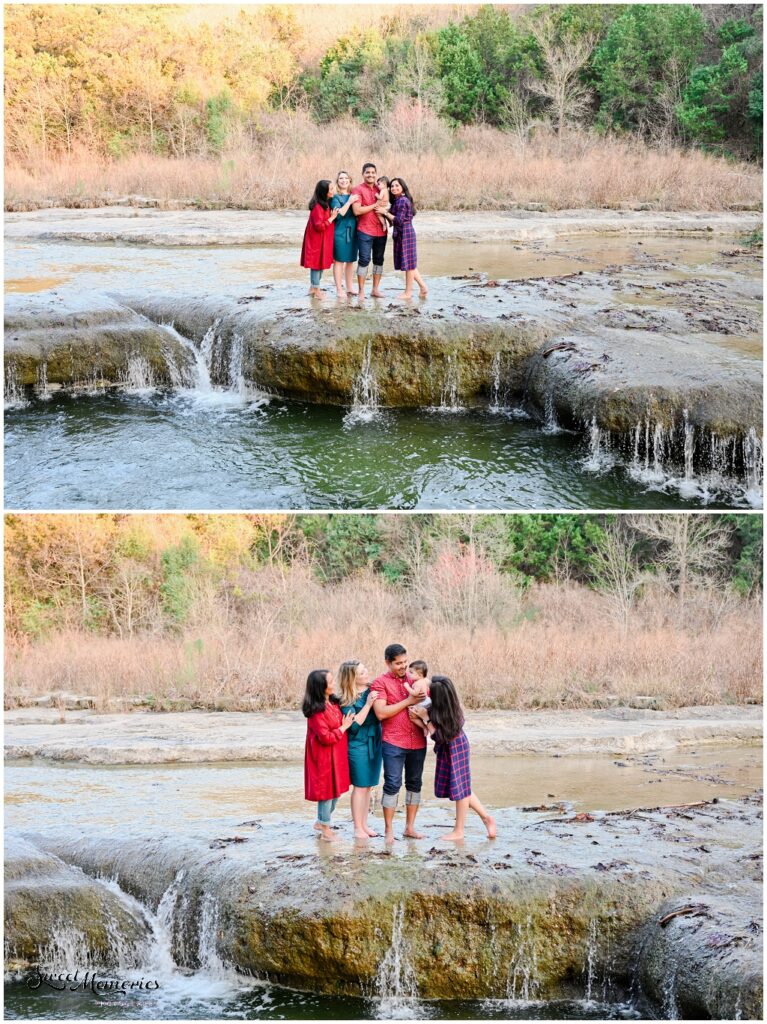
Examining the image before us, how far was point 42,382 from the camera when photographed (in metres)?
11.7

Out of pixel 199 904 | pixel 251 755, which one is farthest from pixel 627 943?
pixel 251 755

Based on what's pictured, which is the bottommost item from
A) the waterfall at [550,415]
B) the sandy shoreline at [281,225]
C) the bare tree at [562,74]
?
the waterfall at [550,415]

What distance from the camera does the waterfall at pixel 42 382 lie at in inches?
456

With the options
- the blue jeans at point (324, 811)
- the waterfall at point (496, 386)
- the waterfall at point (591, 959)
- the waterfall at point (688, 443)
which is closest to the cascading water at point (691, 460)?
the waterfall at point (688, 443)

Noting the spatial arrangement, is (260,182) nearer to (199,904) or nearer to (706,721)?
(706,721)

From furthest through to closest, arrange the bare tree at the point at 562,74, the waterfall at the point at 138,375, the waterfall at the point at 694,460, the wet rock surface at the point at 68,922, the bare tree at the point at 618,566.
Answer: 1. the bare tree at the point at 562,74
2. the bare tree at the point at 618,566
3. the waterfall at the point at 138,375
4. the waterfall at the point at 694,460
5. the wet rock surface at the point at 68,922

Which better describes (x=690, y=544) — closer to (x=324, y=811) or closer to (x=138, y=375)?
(x=138, y=375)

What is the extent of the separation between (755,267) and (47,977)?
43.9 ft

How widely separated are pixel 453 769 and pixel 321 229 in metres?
6.23

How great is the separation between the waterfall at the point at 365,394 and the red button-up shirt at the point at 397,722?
4.42m

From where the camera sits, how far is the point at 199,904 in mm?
6426

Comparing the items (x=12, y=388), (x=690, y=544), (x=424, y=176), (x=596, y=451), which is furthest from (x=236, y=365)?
(x=424, y=176)

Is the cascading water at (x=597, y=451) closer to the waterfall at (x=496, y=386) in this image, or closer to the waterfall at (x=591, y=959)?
the waterfall at (x=496, y=386)

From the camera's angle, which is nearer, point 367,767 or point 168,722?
point 367,767
